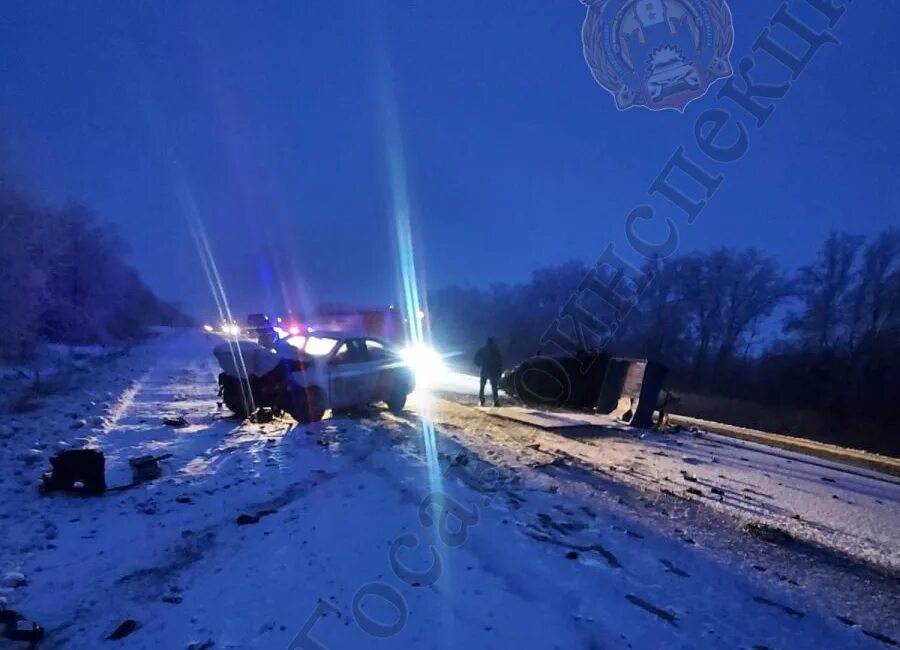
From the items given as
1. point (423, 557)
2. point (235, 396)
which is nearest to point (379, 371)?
point (235, 396)

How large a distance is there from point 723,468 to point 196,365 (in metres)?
21.9

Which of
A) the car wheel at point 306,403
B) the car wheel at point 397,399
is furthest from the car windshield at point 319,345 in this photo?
the car wheel at point 397,399

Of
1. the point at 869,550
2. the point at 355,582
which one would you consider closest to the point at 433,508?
the point at 355,582

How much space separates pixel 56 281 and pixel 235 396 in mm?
33213

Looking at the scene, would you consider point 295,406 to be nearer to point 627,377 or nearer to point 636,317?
point 627,377

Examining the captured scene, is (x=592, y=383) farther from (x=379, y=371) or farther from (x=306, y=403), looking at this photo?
(x=306, y=403)

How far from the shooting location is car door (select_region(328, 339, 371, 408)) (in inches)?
349

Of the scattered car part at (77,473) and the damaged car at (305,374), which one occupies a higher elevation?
the damaged car at (305,374)

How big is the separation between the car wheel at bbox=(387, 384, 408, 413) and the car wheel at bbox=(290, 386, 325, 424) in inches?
70.5

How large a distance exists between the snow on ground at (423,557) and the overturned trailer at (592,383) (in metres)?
3.02

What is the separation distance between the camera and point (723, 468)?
7.05 meters

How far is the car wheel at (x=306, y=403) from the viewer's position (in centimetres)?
862

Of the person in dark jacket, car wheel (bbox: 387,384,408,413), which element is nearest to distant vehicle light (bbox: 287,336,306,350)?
car wheel (bbox: 387,384,408,413)

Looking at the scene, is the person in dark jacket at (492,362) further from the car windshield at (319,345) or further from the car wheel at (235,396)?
the car wheel at (235,396)
